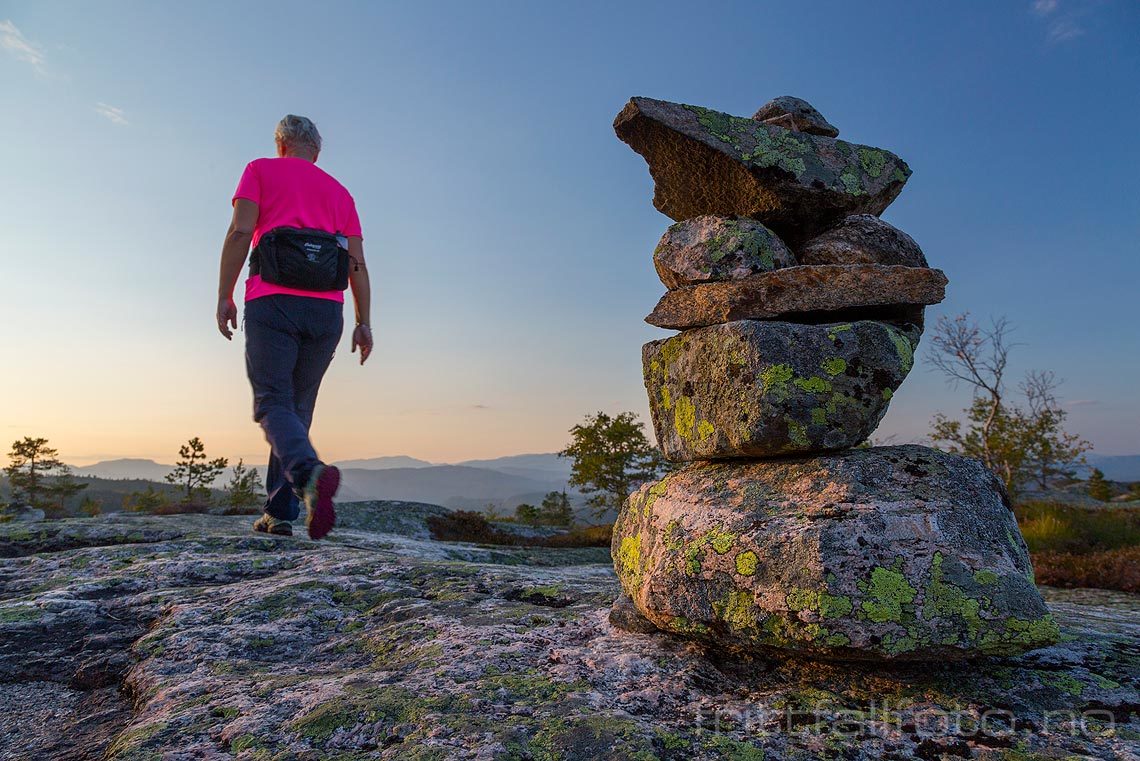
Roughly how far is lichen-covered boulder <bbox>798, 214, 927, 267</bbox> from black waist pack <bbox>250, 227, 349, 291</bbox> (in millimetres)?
4832

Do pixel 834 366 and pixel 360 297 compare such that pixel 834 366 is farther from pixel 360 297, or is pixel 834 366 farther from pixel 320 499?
pixel 360 297

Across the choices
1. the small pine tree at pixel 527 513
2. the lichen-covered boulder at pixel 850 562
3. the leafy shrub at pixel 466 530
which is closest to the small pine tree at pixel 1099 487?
the small pine tree at pixel 527 513

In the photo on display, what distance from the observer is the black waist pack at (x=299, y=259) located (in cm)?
631

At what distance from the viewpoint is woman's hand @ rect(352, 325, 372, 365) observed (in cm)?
755

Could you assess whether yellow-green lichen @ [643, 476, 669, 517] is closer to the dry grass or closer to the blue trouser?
the blue trouser

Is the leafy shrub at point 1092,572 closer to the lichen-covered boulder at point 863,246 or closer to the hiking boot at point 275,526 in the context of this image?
the lichen-covered boulder at point 863,246

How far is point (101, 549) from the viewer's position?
5.91 m

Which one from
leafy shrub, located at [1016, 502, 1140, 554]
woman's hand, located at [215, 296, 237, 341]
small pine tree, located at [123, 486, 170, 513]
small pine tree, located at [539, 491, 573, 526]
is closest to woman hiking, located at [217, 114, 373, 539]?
woman's hand, located at [215, 296, 237, 341]

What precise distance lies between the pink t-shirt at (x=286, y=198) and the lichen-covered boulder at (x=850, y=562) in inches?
200

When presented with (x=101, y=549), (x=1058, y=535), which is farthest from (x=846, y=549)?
(x=1058, y=535)

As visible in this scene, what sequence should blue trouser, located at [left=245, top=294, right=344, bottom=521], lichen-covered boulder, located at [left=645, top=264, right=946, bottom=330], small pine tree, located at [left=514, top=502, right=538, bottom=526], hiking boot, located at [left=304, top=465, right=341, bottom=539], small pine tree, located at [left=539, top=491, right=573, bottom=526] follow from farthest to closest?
small pine tree, located at [left=539, top=491, right=573, bottom=526] → small pine tree, located at [left=514, top=502, right=538, bottom=526] → blue trouser, located at [left=245, top=294, right=344, bottom=521] → hiking boot, located at [left=304, top=465, right=341, bottom=539] → lichen-covered boulder, located at [left=645, top=264, right=946, bottom=330]

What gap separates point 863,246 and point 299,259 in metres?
5.41

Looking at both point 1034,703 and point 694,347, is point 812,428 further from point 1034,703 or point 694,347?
point 1034,703

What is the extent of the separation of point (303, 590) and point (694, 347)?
3345 mm
